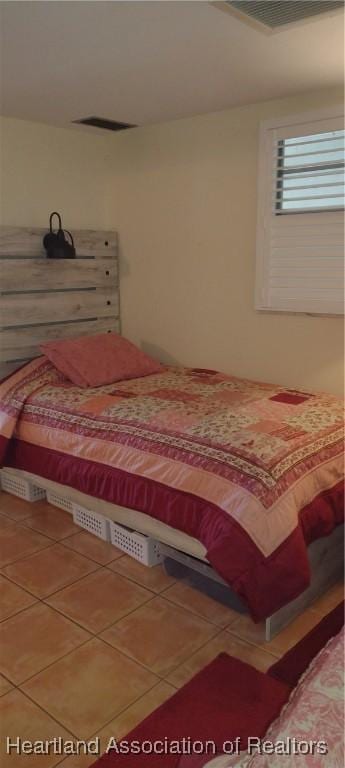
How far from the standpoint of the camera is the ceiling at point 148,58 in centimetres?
189

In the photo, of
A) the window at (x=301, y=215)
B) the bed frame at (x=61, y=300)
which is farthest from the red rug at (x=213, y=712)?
the window at (x=301, y=215)

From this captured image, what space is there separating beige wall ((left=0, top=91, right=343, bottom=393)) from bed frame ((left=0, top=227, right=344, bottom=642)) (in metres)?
0.13

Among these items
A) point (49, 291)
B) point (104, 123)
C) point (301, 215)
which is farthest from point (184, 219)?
point (49, 291)

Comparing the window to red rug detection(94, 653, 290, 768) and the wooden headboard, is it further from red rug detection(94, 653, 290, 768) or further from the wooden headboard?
red rug detection(94, 653, 290, 768)

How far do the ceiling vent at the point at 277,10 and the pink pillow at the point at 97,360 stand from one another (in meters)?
1.82

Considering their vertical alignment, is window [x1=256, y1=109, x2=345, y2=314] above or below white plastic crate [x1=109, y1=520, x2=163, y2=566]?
above

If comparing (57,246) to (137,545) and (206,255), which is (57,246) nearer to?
(206,255)

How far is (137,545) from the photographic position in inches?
99.1

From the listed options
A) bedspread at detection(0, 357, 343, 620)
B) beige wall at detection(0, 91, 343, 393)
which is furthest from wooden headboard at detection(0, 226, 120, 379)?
bedspread at detection(0, 357, 343, 620)

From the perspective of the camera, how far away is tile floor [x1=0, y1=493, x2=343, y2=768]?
1.71 meters

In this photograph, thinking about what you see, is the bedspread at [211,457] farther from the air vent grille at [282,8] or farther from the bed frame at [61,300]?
the air vent grille at [282,8]

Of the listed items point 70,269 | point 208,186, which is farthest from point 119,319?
point 208,186

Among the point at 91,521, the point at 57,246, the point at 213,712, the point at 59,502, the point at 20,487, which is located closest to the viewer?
the point at 213,712

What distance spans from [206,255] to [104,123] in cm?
100
